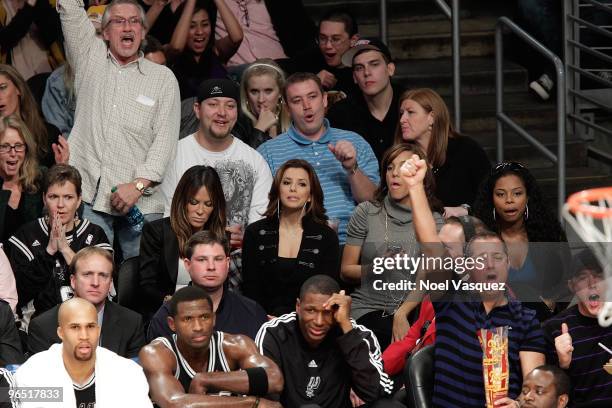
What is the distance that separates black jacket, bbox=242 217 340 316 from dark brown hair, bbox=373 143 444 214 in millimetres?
376

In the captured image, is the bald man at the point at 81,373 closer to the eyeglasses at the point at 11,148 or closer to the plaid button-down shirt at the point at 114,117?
the plaid button-down shirt at the point at 114,117

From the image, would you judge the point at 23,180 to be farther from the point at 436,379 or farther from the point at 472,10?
the point at 472,10

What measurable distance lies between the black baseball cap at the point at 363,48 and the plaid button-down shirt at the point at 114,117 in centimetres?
140

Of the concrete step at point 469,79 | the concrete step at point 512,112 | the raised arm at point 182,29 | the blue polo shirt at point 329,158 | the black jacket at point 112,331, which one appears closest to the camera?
the black jacket at point 112,331

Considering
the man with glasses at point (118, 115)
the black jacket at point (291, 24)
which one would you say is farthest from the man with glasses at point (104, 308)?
the black jacket at point (291, 24)

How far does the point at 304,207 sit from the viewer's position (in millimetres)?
8289

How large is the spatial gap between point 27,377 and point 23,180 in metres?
2.23

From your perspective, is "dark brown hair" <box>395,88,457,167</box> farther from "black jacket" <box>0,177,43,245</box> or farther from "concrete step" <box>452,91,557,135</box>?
"black jacket" <box>0,177,43,245</box>

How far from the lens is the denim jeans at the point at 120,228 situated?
8734 millimetres

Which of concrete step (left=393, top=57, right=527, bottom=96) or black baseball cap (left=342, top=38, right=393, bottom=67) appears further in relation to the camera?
concrete step (left=393, top=57, right=527, bottom=96)

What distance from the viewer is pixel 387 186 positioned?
27.1 feet

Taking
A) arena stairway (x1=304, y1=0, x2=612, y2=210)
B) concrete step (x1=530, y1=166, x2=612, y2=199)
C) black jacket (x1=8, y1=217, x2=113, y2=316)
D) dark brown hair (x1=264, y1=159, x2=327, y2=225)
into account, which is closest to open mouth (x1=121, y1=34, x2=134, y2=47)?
black jacket (x1=8, y1=217, x2=113, y2=316)

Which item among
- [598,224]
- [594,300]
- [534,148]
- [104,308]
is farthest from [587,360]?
[534,148]

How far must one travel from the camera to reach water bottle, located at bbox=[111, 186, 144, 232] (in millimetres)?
8711
